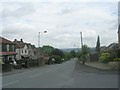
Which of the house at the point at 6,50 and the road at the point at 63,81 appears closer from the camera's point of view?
the road at the point at 63,81

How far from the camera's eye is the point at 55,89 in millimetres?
15234

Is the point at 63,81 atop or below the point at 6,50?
below

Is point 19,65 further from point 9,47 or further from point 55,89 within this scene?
point 55,89

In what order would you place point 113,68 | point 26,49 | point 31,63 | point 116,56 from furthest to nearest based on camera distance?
1. point 26,49
2. point 31,63
3. point 116,56
4. point 113,68

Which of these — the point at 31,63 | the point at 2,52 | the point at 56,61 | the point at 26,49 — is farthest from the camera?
the point at 56,61

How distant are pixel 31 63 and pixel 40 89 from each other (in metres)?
53.6

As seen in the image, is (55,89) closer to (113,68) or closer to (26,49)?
(113,68)

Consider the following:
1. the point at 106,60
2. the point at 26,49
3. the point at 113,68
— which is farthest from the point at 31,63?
the point at 26,49

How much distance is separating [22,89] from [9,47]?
64.3 m

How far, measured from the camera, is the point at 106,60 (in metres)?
44.9

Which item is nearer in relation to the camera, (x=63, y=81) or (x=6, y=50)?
(x=63, y=81)

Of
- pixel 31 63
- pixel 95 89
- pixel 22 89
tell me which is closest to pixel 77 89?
pixel 95 89

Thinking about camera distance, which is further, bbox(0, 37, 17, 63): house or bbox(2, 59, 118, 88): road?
bbox(0, 37, 17, 63): house

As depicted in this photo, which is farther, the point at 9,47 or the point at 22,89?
the point at 9,47
